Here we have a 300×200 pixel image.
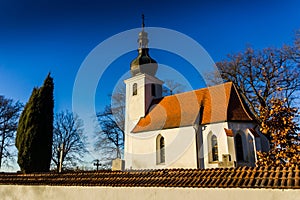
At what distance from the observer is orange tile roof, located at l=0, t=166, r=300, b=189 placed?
520 centimetres

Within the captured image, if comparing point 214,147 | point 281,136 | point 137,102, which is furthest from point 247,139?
point 137,102

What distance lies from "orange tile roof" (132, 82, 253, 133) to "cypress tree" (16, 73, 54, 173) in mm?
9628

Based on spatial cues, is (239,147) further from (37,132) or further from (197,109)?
(37,132)

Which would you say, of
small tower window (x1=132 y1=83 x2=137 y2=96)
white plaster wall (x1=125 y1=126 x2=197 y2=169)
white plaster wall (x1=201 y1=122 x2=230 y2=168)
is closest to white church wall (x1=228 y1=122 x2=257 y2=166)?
white plaster wall (x1=201 y1=122 x2=230 y2=168)

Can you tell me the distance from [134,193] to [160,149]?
14.8 meters

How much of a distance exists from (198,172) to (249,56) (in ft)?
54.4

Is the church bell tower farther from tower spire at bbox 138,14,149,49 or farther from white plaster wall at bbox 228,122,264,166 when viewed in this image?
white plaster wall at bbox 228,122,264,166

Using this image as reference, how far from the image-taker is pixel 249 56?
Answer: 67.5 ft

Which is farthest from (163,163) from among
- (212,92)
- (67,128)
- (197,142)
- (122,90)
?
(67,128)

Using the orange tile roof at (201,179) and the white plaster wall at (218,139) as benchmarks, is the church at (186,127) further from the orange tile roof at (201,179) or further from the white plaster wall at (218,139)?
the orange tile roof at (201,179)

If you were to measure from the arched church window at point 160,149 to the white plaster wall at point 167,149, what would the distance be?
0.26 m

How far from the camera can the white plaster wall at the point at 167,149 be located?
63.5 feet

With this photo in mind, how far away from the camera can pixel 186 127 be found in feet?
64.8

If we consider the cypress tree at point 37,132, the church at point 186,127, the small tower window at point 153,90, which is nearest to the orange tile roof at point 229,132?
the church at point 186,127
